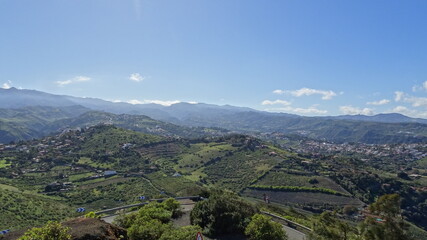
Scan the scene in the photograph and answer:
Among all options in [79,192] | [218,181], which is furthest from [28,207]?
[218,181]

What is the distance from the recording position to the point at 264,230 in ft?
55.7

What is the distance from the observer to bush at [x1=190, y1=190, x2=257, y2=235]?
19.5m

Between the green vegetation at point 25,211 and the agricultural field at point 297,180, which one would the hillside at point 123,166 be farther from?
the agricultural field at point 297,180

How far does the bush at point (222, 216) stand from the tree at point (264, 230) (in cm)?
188

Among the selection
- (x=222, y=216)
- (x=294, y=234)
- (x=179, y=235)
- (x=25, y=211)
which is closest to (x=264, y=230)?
(x=222, y=216)

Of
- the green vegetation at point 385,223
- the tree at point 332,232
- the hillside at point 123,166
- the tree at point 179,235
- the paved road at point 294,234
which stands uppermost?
the green vegetation at point 385,223

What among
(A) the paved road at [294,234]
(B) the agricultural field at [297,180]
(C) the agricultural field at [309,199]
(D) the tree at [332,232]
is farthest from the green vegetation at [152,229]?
(B) the agricultural field at [297,180]

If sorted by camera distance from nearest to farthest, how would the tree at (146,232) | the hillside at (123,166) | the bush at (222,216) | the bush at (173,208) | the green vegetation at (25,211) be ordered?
the tree at (146,232) < the bush at (222,216) < the bush at (173,208) < the green vegetation at (25,211) < the hillside at (123,166)

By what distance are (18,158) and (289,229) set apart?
106 m

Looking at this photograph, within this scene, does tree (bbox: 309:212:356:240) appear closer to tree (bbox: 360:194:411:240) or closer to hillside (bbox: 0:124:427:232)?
tree (bbox: 360:194:411:240)

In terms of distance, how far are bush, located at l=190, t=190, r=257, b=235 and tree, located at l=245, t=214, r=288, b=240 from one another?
1.88m

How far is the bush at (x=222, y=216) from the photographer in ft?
63.9

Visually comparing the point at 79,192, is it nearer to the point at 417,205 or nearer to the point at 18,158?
the point at 18,158

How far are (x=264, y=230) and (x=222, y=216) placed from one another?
11.5ft
